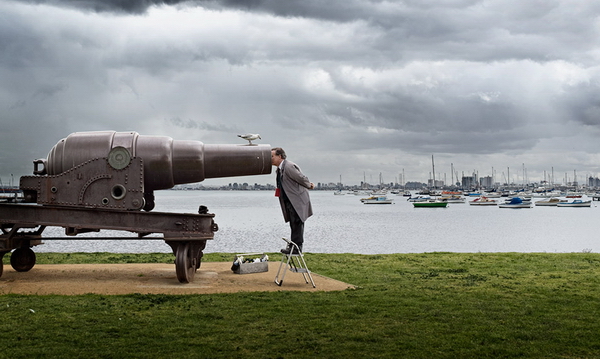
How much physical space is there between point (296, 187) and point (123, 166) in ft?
9.99

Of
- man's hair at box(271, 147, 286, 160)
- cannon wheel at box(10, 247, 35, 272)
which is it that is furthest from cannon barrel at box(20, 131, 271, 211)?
cannon wheel at box(10, 247, 35, 272)

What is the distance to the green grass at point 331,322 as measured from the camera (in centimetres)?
605

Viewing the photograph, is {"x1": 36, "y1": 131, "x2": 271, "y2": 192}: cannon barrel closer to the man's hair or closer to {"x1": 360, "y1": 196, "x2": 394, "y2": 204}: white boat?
the man's hair

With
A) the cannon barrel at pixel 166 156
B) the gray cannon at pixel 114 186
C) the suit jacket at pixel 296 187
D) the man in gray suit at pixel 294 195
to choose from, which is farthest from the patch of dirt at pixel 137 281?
the cannon barrel at pixel 166 156

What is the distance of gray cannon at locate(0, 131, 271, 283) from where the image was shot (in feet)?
34.0

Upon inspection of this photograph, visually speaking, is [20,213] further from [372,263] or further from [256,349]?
[372,263]

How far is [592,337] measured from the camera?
259 inches

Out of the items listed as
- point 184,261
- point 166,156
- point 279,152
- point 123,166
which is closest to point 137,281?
point 184,261

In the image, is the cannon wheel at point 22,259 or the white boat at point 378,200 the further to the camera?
the white boat at point 378,200

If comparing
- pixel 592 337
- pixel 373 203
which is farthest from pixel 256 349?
pixel 373 203

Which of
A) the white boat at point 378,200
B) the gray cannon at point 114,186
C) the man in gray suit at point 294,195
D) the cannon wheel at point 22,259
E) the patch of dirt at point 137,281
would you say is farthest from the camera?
the white boat at point 378,200

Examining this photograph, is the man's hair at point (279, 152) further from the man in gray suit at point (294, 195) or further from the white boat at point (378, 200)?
the white boat at point (378, 200)

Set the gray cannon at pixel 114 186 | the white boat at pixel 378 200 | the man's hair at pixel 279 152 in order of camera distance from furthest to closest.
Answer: the white boat at pixel 378 200 → the man's hair at pixel 279 152 → the gray cannon at pixel 114 186

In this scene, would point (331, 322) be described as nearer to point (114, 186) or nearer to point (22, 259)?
point (114, 186)
